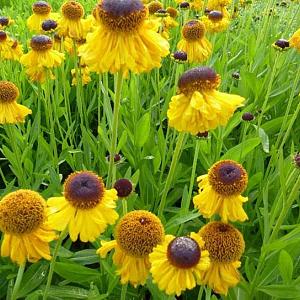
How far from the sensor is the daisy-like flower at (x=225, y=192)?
1228mm

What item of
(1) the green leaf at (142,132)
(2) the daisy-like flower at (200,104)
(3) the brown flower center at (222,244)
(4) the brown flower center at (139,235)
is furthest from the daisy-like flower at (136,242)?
(1) the green leaf at (142,132)

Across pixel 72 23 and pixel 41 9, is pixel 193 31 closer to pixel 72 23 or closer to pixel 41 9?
pixel 72 23

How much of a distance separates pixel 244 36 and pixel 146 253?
9.71 ft

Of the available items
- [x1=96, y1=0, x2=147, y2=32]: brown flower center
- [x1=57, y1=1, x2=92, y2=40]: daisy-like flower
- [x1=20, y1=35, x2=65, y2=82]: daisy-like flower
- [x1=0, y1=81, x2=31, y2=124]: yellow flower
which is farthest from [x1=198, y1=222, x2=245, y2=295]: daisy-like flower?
[x1=57, y1=1, x2=92, y2=40]: daisy-like flower

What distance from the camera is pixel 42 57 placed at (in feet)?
6.63

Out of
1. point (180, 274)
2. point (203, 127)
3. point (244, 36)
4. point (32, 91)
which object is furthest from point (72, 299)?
point (244, 36)

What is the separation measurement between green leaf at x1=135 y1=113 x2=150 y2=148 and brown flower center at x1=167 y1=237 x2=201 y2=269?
1.07 meters

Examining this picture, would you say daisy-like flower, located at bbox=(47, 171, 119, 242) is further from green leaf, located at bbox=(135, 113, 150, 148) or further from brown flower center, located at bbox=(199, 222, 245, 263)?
green leaf, located at bbox=(135, 113, 150, 148)

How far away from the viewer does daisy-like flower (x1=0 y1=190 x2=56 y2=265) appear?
3.55ft

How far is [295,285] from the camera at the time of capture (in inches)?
54.4

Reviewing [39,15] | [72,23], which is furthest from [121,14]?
[39,15]

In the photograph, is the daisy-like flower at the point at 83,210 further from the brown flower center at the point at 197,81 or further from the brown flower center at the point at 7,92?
the brown flower center at the point at 7,92

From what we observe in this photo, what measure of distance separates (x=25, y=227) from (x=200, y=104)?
469mm

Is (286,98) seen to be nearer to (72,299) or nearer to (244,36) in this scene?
(244,36)
